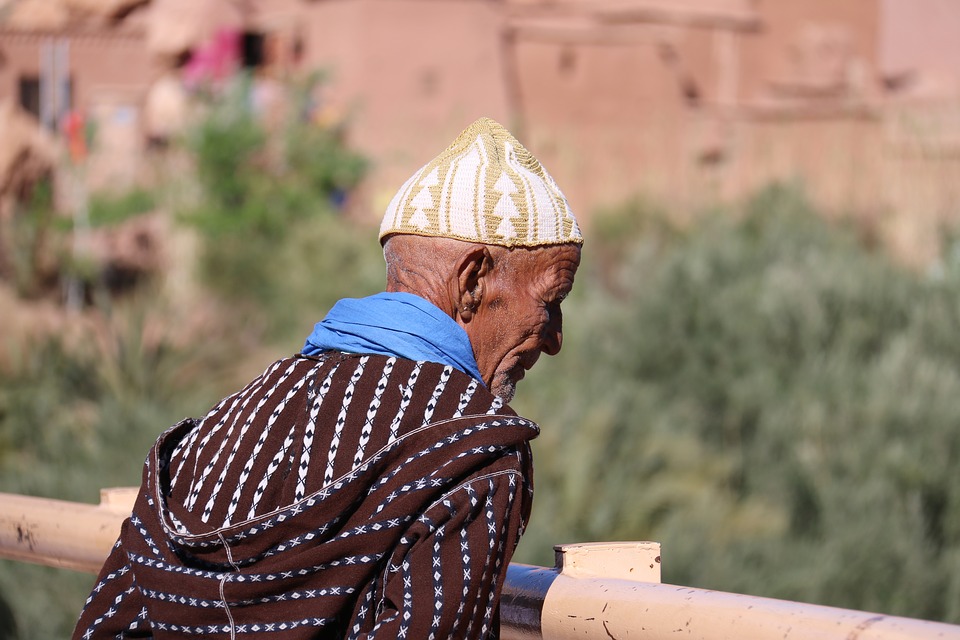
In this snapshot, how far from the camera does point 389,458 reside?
1.32m

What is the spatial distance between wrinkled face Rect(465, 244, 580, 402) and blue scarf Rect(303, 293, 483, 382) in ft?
0.16

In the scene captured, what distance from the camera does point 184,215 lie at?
11664 mm

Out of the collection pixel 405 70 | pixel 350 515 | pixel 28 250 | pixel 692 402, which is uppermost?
pixel 405 70

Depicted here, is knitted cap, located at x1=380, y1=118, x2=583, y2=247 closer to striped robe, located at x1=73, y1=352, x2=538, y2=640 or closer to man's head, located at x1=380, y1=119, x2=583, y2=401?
man's head, located at x1=380, y1=119, x2=583, y2=401

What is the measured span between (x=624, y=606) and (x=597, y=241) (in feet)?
38.5

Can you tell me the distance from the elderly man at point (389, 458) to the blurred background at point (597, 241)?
3135 millimetres

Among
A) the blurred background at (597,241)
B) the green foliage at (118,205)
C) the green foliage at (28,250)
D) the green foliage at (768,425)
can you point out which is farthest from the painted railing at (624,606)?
the green foliage at (118,205)

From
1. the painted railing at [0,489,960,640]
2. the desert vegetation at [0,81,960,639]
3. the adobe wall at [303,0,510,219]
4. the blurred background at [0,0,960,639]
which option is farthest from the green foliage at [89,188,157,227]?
the painted railing at [0,489,960,640]

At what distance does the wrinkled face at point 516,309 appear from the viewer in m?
1.51

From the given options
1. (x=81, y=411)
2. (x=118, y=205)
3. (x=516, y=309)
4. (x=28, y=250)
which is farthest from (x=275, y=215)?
(x=516, y=309)

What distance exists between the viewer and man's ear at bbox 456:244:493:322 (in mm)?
1481

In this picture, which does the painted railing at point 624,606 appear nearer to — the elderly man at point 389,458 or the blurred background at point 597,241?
the elderly man at point 389,458

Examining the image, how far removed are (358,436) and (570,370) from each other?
678 cm

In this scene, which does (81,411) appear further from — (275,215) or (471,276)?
(471,276)
